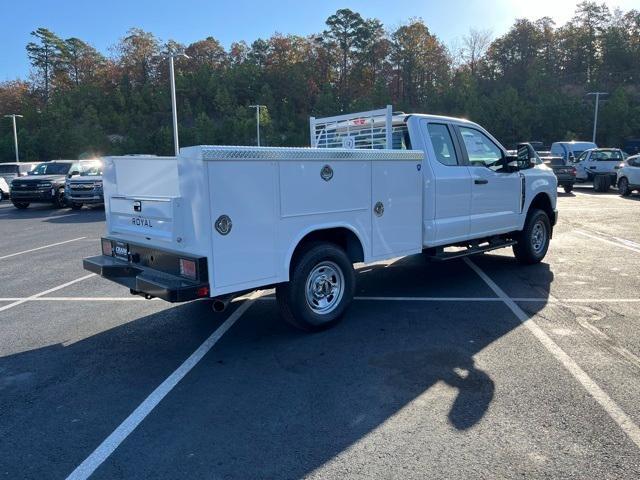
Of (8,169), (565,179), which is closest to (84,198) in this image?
(8,169)

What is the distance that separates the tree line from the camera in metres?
62.3

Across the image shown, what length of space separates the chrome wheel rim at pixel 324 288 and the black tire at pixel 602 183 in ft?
74.6

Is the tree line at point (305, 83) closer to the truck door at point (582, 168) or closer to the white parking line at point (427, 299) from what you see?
the truck door at point (582, 168)

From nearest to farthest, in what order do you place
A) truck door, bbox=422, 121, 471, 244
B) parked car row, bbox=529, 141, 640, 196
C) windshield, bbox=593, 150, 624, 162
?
truck door, bbox=422, 121, 471, 244, parked car row, bbox=529, 141, 640, 196, windshield, bbox=593, 150, 624, 162

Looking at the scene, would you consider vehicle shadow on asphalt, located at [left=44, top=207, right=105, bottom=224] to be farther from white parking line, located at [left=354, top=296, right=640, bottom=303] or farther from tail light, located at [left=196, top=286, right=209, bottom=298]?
tail light, located at [left=196, top=286, right=209, bottom=298]

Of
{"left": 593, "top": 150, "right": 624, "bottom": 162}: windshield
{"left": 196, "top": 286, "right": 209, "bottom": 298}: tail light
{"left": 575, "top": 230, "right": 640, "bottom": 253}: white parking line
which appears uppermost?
{"left": 593, "top": 150, "right": 624, "bottom": 162}: windshield

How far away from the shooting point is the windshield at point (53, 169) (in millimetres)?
22594

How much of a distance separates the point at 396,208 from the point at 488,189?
2.01m

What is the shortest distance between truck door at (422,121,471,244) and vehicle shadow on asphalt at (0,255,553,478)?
0.97 meters

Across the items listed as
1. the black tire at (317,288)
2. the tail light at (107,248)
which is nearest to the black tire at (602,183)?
the black tire at (317,288)

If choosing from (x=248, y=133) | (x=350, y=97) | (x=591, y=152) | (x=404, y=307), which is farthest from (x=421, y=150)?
(x=350, y=97)

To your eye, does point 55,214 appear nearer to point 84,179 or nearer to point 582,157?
point 84,179

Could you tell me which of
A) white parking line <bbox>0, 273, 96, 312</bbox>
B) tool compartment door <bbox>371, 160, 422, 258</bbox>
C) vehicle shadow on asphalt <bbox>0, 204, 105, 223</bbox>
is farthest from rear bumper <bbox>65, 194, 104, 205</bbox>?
tool compartment door <bbox>371, 160, 422, 258</bbox>

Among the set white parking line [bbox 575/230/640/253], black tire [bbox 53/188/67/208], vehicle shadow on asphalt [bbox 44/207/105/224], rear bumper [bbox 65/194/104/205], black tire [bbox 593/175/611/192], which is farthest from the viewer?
black tire [bbox 593/175/611/192]
